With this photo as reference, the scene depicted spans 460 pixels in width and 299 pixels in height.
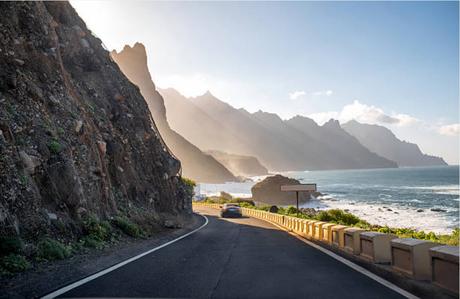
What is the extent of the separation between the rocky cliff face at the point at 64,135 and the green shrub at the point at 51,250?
43cm

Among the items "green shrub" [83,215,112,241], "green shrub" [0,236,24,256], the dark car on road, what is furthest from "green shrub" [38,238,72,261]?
the dark car on road

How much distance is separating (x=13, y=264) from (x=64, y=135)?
776 centimetres

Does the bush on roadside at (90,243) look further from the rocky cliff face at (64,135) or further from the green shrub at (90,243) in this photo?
the rocky cliff face at (64,135)

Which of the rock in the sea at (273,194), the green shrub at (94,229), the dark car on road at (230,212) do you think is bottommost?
the dark car on road at (230,212)

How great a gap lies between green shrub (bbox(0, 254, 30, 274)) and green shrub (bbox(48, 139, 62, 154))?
5336mm

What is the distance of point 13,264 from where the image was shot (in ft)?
27.9

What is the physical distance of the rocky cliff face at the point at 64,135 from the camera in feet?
38.1

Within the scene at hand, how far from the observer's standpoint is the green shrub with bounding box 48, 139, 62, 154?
1367 cm

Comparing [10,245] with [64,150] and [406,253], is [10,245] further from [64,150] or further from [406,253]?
[406,253]

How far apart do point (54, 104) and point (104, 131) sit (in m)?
5.93

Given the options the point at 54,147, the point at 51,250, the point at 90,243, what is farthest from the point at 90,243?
the point at 54,147

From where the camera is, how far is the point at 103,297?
6.48 metres

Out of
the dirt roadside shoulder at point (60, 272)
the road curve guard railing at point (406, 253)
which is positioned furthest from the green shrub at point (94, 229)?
the road curve guard railing at point (406, 253)

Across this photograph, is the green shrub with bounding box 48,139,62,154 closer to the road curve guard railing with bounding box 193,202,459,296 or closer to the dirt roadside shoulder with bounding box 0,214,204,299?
the dirt roadside shoulder with bounding box 0,214,204,299
